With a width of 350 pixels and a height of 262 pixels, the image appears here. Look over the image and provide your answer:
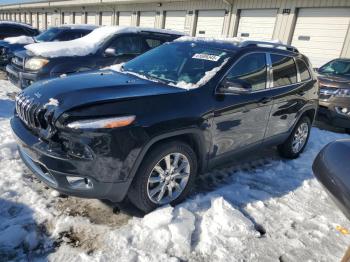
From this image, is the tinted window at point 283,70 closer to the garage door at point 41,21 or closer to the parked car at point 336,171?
the parked car at point 336,171

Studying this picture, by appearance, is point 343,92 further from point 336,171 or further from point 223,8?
point 223,8

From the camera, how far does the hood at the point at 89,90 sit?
2775 millimetres

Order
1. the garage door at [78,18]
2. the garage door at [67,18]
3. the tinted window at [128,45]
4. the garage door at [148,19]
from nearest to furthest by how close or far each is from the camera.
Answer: the tinted window at [128,45] → the garage door at [148,19] → the garage door at [78,18] → the garage door at [67,18]

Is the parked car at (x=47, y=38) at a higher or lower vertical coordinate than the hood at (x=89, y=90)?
lower

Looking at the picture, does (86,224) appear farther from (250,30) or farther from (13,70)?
(250,30)

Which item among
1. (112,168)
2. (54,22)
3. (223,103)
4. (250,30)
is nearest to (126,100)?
(112,168)

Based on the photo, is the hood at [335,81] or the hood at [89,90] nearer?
the hood at [89,90]

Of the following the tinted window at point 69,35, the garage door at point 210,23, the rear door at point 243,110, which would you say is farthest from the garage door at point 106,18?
the rear door at point 243,110

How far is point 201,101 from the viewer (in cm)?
323

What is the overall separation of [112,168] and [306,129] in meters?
3.78

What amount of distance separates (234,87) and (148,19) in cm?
1825

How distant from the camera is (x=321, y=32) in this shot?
12031mm

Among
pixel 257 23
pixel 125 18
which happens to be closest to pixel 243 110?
pixel 257 23

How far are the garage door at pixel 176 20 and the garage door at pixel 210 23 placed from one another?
50.8 inches
